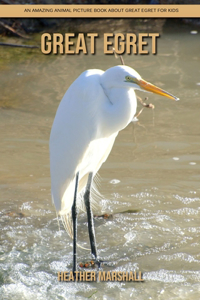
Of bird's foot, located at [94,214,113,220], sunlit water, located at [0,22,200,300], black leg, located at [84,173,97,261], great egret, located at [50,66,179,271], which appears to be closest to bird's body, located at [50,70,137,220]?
great egret, located at [50,66,179,271]

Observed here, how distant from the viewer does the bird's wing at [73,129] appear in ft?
7.65

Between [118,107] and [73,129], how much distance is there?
306mm

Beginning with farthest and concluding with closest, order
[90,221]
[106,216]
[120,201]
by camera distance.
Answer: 1. [120,201]
2. [106,216]
3. [90,221]

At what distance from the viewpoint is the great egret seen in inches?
88.5

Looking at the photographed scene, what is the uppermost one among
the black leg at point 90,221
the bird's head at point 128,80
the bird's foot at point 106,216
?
the bird's head at point 128,80

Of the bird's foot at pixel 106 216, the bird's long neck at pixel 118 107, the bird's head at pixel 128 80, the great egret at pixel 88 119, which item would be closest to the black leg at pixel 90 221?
the great egret at pixel 88 119

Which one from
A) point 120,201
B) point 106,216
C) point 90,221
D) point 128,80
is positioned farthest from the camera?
point 120,201

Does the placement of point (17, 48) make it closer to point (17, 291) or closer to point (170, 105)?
point (170, 105)

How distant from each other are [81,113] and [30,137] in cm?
190

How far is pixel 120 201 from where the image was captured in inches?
131

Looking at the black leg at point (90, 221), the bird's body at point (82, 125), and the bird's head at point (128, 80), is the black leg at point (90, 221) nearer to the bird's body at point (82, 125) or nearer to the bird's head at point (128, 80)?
the bird's body at point (82, 125)

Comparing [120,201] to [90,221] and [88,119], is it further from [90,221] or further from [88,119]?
[88,119]

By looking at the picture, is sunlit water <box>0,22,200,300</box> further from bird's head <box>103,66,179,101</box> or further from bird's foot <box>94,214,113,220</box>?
bird's head <box>103,66,179,101</box>

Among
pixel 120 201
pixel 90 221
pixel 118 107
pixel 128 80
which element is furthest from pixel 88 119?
pixel 120 201
